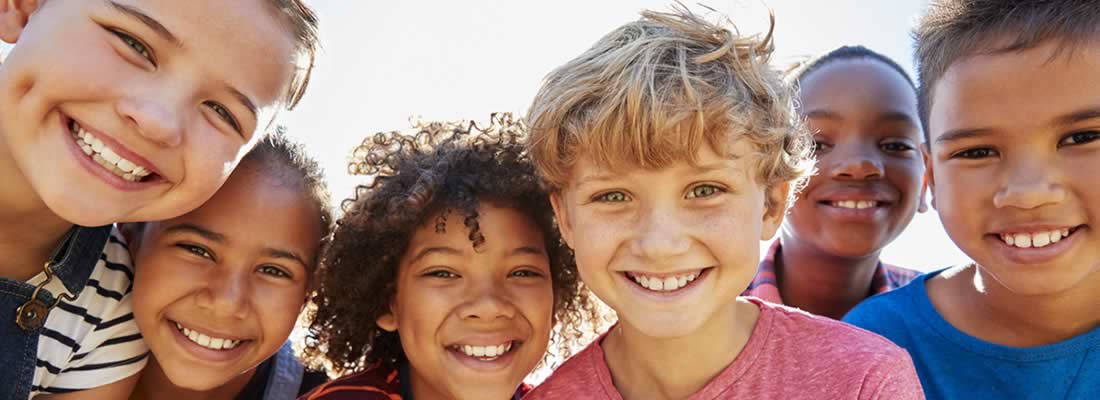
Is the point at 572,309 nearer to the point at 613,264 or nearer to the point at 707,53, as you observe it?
the point at 613,264

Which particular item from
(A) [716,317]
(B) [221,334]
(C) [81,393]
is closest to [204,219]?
(B) [221,334]

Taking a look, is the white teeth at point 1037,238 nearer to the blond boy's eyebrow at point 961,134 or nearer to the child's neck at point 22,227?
the blond boy's eyebrow at point 961,134

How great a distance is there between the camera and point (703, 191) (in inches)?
91.0

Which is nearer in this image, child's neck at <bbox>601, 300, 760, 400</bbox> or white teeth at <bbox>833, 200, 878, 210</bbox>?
child's neck at <bbox>601, 300, 760, 400</bbox>

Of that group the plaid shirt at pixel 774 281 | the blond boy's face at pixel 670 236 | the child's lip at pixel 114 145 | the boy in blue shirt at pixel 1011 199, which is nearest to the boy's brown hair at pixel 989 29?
the boy in blue shirt at pixel 1011 199

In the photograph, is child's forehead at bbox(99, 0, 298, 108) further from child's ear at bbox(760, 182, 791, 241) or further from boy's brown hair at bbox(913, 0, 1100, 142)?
boy's brown hair at bbox(913, 0, 1100, 142)

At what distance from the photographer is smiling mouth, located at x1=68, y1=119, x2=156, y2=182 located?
2344 mm

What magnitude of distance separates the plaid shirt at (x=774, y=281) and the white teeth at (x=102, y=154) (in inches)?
96.2

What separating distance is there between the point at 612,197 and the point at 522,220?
Result: 0.51 m

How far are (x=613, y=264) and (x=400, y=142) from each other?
3.26 feet

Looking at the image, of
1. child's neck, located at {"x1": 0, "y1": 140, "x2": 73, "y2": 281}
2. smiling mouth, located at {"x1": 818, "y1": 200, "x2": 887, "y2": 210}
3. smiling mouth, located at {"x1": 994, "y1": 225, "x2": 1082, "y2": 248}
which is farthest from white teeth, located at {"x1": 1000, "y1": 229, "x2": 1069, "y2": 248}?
child's neck, located at {"x1": 0, "y1": 140, "x2": 73, "y2": 281}

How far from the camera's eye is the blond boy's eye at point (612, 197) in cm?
234

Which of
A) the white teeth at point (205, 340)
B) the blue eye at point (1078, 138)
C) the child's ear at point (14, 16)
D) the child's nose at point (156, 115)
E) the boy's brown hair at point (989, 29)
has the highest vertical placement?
the child's ear at point (14, 16)

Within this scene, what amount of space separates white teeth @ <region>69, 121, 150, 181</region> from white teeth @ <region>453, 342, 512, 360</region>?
3.44 ft
